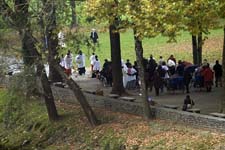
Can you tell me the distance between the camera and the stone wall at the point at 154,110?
61.4 feet

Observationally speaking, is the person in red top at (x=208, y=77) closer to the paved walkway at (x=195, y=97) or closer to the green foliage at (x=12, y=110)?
the paved walkway at (x=195, y=97)

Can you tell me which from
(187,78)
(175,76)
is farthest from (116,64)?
(187,78)

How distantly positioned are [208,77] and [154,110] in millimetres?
5920

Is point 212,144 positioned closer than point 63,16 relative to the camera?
Yes

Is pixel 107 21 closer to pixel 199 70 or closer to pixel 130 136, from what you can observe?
pixel 130 136

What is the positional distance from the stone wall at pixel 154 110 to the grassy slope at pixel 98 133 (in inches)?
10.4

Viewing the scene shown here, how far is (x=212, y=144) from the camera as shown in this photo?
57.1 feet

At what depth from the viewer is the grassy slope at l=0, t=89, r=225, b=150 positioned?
61.0 ft

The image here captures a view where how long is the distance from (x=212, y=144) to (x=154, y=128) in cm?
340

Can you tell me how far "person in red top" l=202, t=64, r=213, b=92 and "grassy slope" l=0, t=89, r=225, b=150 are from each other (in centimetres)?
543

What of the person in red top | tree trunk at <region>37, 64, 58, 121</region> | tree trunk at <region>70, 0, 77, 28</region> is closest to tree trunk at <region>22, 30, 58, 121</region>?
tree trunk at <region>37, 64, 58, 121</region>

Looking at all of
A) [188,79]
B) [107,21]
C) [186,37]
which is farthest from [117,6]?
[186,37]

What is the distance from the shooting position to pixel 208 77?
26672 mm

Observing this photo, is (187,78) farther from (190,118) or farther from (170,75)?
(190,118)
